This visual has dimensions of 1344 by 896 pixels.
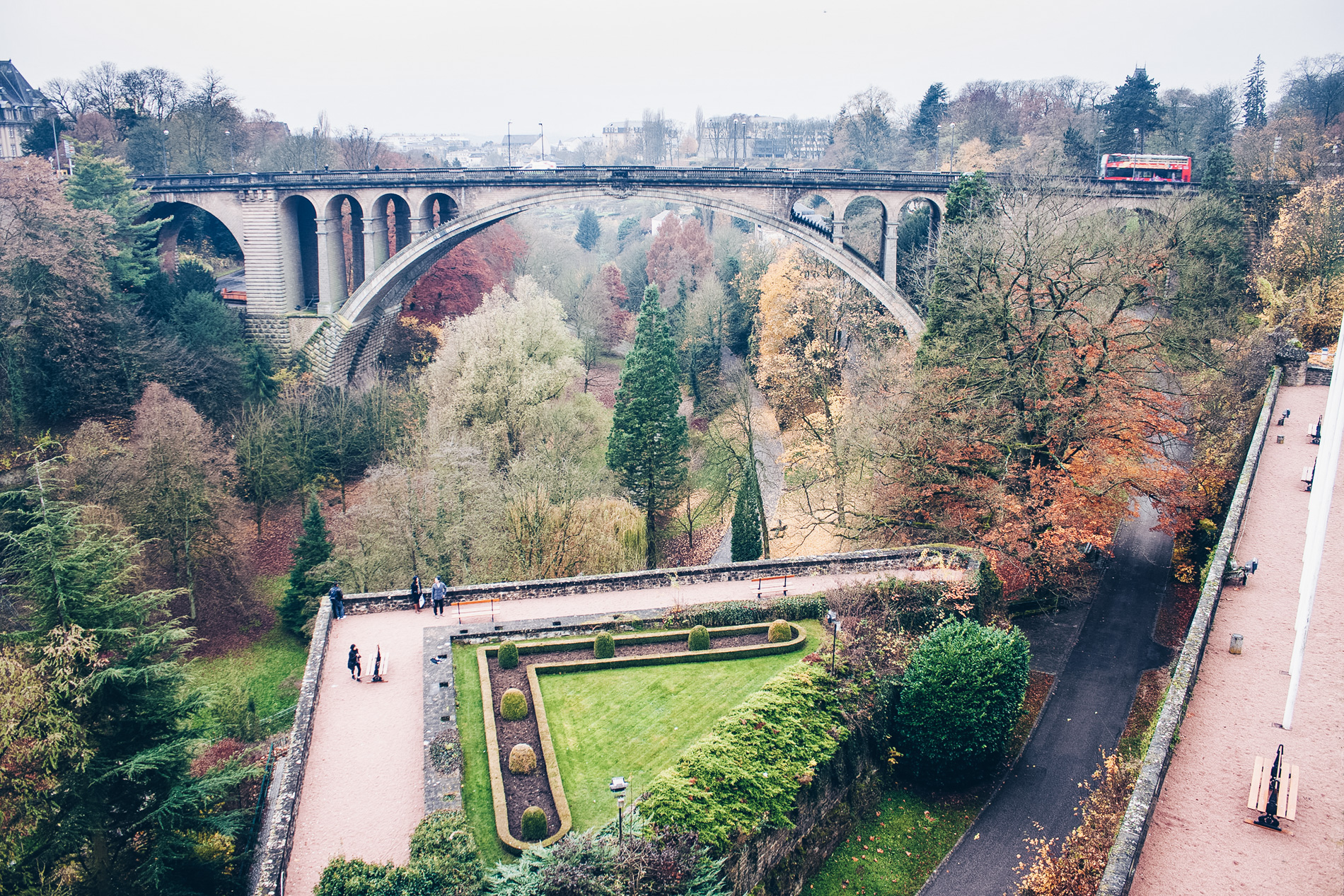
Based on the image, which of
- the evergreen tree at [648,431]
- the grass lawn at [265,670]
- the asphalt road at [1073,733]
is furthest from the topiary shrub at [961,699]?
the grass lawn at [265,670]

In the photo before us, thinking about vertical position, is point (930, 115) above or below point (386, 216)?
above

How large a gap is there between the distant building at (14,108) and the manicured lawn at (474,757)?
66.3 metres

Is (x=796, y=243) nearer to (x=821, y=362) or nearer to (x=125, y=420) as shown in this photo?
(x=821, y=362)

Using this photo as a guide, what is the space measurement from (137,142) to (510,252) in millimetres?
22349

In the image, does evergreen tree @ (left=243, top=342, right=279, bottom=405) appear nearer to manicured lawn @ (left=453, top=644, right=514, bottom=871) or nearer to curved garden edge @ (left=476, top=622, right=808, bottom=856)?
manicured lawn @ (left=453, top=644, right=514, bottom=871)

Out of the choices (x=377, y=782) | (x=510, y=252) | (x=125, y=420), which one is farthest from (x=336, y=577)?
(x=510, y=252)

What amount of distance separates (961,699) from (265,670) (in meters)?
21.2

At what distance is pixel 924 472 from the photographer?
985 inches

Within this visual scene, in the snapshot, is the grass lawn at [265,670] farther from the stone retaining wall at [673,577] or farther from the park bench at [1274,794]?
the park bench at [1274,794]

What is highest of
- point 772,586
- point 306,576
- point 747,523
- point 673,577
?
point 673,577

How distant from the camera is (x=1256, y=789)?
13.7m

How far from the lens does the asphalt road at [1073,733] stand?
683 inches

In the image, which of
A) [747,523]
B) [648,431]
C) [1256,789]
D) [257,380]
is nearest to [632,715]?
[1256,789]

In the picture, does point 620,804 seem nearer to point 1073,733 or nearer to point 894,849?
point 894,849
